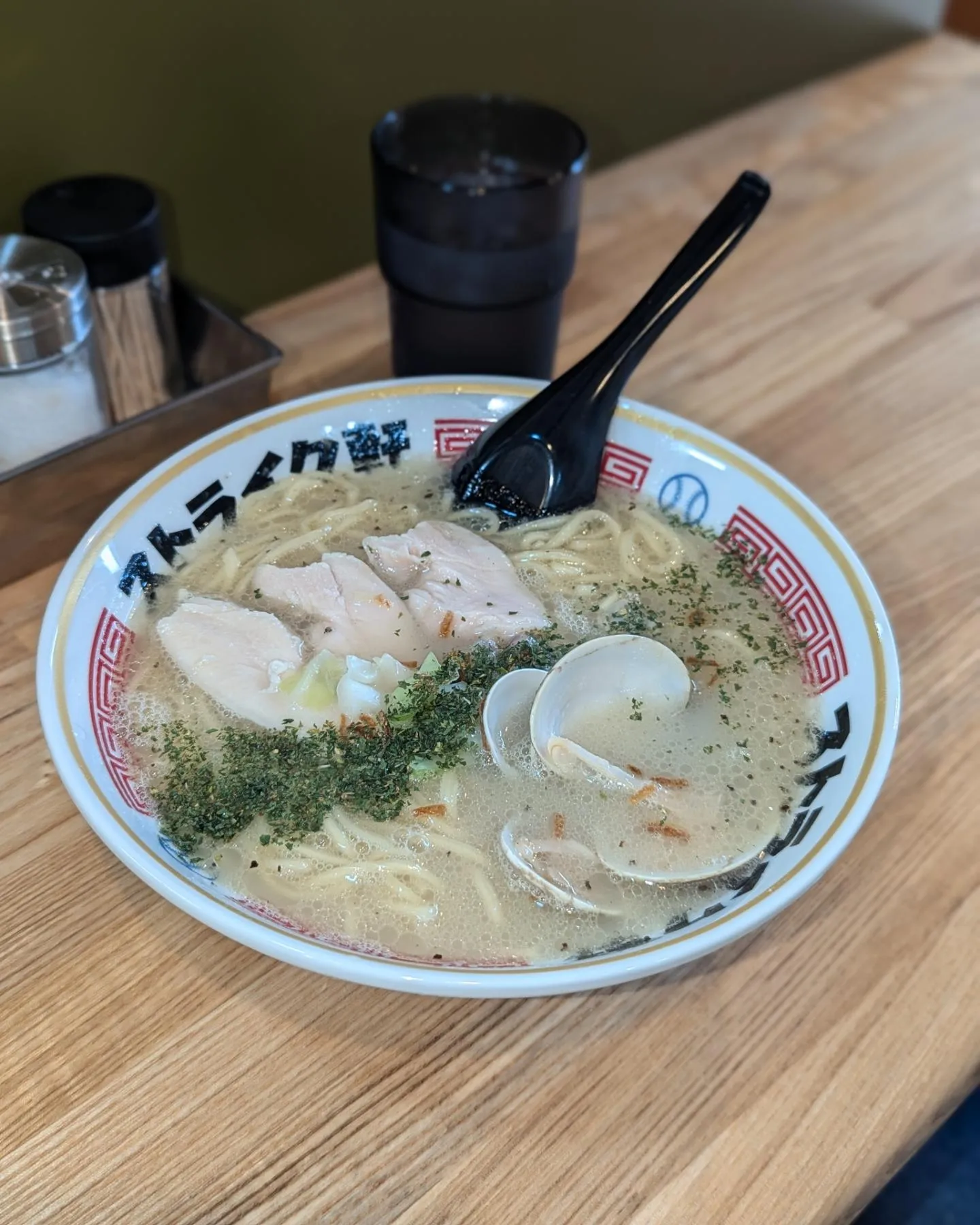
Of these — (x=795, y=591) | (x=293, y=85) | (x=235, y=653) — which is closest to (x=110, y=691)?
(x=235, y=653)

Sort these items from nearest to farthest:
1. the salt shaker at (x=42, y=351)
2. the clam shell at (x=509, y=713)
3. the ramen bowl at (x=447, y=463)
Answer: the ramen bowl at (x=447, y=463), the clam shell at (x=509, y=713), the salt shaker at (x=42, y=351)

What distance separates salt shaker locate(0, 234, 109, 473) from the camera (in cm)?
107

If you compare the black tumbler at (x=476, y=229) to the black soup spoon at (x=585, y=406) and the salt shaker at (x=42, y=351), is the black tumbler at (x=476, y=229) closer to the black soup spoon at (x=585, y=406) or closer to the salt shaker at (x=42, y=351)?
the black soup spoon at (x=585, y=406)

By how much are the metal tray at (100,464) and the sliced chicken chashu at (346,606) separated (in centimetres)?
20

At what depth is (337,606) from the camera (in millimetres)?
1063

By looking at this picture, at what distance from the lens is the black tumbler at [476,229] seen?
114 cm

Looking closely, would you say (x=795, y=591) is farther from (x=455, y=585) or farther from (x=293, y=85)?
(x=293, y=85)

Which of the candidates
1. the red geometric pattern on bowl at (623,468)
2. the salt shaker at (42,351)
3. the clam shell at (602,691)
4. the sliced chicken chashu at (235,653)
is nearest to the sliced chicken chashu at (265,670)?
the sliced chicken chashu at (235,653)

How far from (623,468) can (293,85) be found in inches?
28.6

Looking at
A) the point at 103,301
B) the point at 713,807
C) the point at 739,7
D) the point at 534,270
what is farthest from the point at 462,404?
the point at 739,7

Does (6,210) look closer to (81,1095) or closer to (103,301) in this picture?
(103,301)

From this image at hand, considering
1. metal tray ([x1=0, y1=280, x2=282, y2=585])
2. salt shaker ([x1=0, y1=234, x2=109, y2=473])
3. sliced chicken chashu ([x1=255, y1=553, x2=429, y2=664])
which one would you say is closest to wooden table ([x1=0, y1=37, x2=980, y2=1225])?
metal tray ([x1=0, y1=280, x2=282, y2=585])

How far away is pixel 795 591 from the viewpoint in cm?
109

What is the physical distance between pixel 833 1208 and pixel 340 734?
1.76ft
